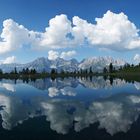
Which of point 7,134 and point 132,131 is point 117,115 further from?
point 7,134

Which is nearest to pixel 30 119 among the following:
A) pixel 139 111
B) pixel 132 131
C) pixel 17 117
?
pixel 17 117

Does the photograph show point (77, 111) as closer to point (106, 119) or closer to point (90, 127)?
point (106, 119)

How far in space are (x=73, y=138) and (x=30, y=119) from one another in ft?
41.1

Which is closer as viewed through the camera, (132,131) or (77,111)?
(132,131)

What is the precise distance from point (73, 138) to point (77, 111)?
59.2 feet

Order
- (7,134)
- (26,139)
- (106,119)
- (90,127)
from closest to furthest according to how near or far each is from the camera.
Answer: (26,139) < (7,134) < (90,127) < (106,119)

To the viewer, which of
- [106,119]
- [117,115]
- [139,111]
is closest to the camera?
[106,119]

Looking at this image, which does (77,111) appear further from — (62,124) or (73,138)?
(73,138)

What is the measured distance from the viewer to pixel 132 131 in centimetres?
3161

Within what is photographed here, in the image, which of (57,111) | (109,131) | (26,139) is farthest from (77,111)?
(26,139)

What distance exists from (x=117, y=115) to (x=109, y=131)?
10861 millimetres

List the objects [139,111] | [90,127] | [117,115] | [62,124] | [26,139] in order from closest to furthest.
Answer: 1. [26,139]
2. [90,127]
3. [62,124]
4. [117,115]
5. [139,111]

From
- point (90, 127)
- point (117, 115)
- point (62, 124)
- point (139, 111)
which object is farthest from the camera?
point (139, 111)

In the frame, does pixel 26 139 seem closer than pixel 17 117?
Yes
